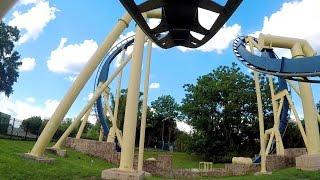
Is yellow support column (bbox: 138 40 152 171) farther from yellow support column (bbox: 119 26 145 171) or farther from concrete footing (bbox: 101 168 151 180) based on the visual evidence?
concrete footing (bbox: 101 168 151 180)

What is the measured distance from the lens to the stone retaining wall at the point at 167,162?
845 inches

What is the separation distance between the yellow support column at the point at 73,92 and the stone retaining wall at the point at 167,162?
8.30 m

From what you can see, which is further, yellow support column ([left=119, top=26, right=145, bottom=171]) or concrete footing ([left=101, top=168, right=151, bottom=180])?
yellow support column ([left=119, top=26, right=145, bottom=171])

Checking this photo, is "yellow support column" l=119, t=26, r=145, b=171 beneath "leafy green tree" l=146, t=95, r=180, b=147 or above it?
beneath

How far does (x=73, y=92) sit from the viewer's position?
1368cm

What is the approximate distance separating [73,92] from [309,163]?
10514 millimetres

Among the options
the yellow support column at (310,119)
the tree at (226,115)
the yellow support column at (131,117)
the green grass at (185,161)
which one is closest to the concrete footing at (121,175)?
the yellow support column at (131,117)

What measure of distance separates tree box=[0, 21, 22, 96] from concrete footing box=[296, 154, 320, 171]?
35.7 meters

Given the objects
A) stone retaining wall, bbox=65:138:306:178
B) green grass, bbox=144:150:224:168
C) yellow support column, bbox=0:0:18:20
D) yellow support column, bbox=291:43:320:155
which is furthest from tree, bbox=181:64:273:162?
yellow support column, bbox=0:0:18:20

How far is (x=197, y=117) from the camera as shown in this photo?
40.0 metres

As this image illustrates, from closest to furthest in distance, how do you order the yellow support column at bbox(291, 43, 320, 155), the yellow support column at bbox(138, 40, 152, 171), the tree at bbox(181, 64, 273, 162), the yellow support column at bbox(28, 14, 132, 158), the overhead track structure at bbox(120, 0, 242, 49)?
1. the overhead track structure at bbox(120, 0, 242, 49)
2. the yellow support column at bbox(28, 14, 132, 158)
3. the yellow support column at bbox(138, 40, 152, 171)
4. the yellow support column at bbox(291, 43, 320, 155)
5. the tree at bbox(181, 64, 273, 162)

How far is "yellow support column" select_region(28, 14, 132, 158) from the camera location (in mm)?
13445

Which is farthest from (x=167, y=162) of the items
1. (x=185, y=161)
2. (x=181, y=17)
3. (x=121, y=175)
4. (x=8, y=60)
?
(x=8, y=60)

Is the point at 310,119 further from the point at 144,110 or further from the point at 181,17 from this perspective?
the point at 181,17
